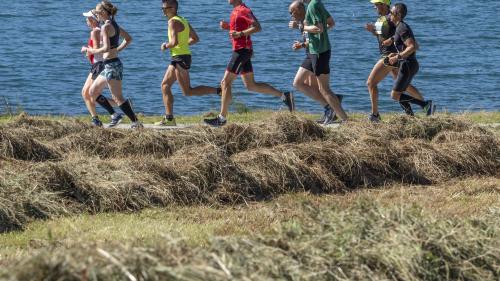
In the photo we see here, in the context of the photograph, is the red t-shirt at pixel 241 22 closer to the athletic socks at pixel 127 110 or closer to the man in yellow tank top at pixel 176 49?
the man in yellow tank top at pixel 176 49

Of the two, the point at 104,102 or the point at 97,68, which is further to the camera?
the point at 104,102

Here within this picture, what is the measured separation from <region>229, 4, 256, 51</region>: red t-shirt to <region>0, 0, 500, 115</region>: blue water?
5.27 meters

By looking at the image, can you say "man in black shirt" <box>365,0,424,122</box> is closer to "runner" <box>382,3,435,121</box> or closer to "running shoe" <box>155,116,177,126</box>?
"runner" <box>382,3,435,121</box>

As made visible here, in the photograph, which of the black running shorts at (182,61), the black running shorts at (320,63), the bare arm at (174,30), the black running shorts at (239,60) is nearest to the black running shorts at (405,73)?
the black running shorts at (320,63)

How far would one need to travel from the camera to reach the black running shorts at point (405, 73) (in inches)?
531

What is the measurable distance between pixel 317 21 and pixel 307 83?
1.04 metres

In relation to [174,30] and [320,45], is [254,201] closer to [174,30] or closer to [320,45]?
[320,45]

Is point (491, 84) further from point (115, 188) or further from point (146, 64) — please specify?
point (115, 188)

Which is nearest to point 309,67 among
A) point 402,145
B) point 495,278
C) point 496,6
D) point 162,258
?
point 402,145

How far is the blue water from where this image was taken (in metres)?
22.2

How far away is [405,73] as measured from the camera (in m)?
13.5

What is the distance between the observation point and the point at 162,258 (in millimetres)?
5359

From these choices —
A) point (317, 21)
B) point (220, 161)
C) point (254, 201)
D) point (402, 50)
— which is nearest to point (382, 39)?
point (402, 50)

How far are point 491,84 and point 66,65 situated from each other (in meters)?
10.3
